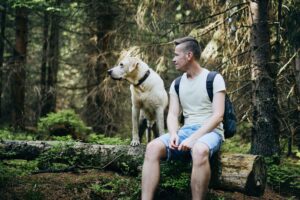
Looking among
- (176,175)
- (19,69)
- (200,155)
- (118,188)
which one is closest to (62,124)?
(19,69)

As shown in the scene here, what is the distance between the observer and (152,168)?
5.35 meters

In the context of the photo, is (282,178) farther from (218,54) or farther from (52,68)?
(52,68)

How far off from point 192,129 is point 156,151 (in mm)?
605

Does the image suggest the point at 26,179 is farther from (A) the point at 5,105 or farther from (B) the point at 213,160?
(A) the point at 5,105

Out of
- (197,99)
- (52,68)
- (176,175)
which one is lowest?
(176,175)

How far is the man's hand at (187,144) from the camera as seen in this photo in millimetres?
5340

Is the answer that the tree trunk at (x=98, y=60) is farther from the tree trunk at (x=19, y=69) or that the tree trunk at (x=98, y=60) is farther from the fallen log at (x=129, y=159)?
the fallen log at (x=129, y=159)

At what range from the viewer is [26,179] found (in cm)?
632

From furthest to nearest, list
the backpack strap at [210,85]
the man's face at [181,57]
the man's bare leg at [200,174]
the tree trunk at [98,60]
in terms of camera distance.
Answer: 1. the tree trunk at [98,60]
2. the man's face at [181,57]
3. the backpack strap at [210,85]
4. the man's bare leg at [200,174]

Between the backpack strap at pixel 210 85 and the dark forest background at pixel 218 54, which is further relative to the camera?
the dark forest background at pixel 218 54

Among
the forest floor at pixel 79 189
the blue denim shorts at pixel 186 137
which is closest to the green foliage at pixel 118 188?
the forest floor at pixel 79 189

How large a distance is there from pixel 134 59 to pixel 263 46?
229 centimetres

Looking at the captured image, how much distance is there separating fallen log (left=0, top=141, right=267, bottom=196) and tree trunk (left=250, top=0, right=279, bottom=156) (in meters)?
1.78

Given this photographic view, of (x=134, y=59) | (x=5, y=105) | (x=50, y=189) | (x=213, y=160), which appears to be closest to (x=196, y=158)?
(x=213, y=160)
